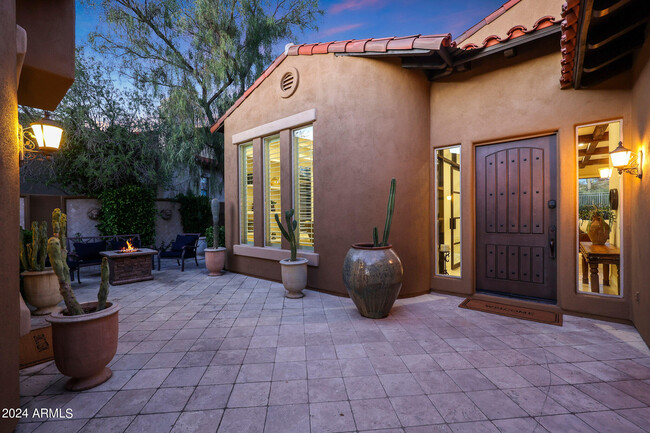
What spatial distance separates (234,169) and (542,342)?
7.03 metres

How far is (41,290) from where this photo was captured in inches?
182

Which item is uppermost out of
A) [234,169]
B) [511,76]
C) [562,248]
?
[511,76]

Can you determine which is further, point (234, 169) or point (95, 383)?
point (234, 169)

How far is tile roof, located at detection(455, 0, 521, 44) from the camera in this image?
6.29 m

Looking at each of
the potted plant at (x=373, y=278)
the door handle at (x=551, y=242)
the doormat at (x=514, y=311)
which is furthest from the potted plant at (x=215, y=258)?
the door handle at (x=551, y=242)

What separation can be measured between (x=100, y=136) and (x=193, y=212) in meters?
3.85

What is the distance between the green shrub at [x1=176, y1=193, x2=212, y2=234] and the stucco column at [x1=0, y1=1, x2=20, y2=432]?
32.5ft

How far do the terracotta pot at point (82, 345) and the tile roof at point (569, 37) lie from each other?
Answer: 17.0ft

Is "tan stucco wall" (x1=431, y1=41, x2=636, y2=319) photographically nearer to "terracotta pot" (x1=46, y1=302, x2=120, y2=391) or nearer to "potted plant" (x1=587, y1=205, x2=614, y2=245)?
"potted plant" (x1=587, y1=205, x2=614, y2=245)

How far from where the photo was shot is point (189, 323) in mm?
4184

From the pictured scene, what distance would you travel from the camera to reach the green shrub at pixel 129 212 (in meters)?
9.65

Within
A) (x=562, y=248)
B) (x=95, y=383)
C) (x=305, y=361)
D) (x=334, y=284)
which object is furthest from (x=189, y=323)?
(x=562, y=248)

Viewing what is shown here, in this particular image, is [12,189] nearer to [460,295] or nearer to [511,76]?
[460,295]

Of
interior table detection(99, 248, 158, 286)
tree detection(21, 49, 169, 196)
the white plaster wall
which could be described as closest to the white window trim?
A: interior table detection(99, 248, 158, 286)
